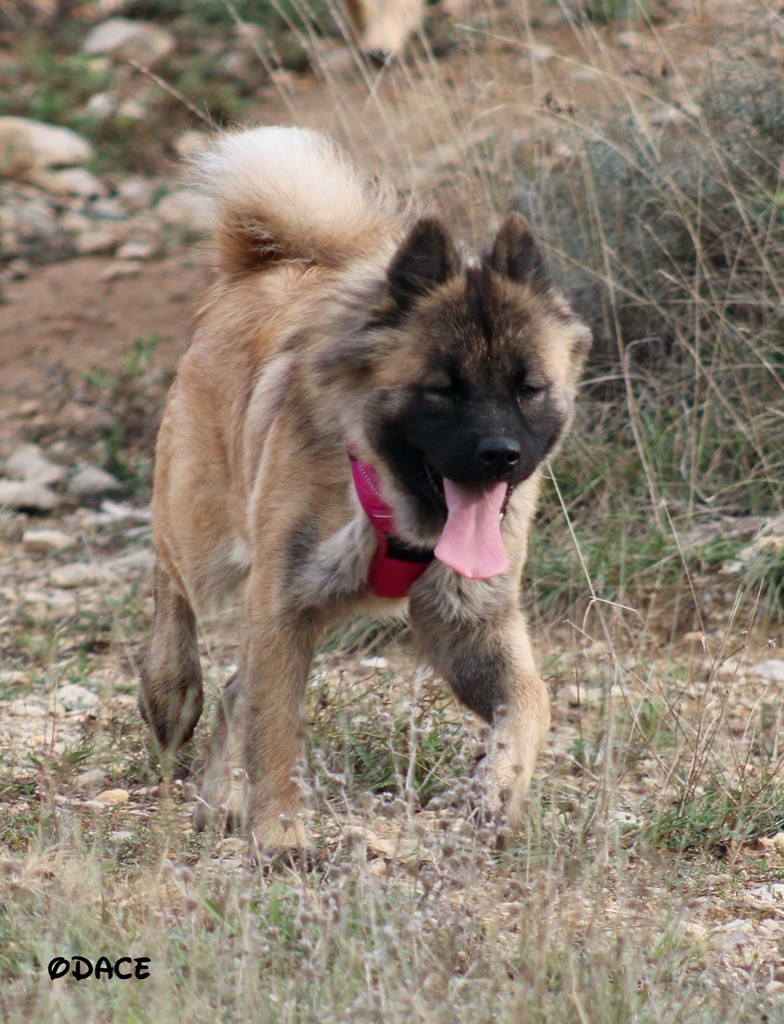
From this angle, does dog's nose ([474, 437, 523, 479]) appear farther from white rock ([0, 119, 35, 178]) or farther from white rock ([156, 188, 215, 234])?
white rock ([0, 119, 35, 178])

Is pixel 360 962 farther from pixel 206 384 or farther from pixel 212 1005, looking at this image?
pixel 206 384

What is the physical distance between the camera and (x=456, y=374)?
11.6 ft

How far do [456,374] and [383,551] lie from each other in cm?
56

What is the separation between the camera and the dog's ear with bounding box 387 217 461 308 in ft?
11.9

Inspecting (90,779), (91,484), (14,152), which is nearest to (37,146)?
(14,152)

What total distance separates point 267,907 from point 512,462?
47.1 inches

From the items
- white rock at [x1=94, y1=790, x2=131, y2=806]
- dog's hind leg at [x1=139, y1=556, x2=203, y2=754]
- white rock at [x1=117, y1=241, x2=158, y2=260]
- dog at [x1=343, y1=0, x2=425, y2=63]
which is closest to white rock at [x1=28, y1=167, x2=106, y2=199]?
white rock at [x1=117, y1=241, x2=158, y2=260]

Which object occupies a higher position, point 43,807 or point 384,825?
point 43,807

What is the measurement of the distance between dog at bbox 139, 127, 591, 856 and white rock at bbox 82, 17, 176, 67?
871 centimetres

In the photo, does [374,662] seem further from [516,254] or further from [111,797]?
[516,254]

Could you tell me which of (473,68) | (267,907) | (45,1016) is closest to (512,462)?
(267,907)

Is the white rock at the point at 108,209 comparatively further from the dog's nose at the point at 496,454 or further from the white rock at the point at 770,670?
the dog's nose at the point at 496,454

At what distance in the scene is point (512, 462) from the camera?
3.43 metres

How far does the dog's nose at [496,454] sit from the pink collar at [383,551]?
40 cm
